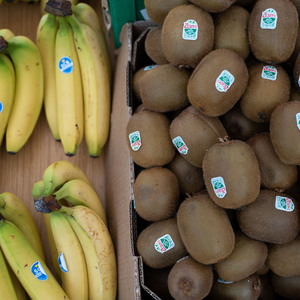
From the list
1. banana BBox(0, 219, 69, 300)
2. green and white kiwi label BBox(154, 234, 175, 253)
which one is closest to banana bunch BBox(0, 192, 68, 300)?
banana BBox(0, 219, 69, 300)

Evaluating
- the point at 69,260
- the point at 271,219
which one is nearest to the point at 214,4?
the point at 271,219

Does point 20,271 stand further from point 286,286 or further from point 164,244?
point 286,286

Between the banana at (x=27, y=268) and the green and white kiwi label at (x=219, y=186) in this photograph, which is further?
the banana at (x=27, y=268)

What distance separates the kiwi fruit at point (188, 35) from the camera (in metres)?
0.89

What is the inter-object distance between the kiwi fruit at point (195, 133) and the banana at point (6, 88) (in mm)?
589

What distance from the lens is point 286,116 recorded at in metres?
0.80

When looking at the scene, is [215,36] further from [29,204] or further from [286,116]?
[29,204]

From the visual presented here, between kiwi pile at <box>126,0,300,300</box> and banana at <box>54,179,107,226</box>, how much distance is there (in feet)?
0.74

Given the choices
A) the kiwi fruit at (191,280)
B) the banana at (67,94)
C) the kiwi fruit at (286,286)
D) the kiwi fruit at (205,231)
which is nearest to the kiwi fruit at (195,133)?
the kiwi fruit at (205,231)

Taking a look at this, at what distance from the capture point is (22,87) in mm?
1248

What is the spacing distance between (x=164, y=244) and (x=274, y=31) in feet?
1.81

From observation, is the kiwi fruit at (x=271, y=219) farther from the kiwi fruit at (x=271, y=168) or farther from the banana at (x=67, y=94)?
the banana at (x=67, y=94)

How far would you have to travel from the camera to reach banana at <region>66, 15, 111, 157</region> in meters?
1.28

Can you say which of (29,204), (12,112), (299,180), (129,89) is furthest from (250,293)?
(12,112)
